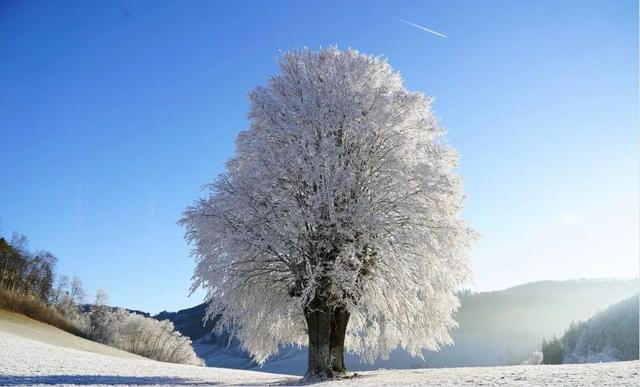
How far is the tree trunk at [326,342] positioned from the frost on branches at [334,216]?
4 cm

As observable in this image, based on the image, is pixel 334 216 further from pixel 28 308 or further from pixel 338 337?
pixel 28 308

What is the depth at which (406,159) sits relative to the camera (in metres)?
21.2

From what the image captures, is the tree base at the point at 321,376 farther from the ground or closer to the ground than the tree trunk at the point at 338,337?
closer to the ground

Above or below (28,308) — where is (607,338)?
below

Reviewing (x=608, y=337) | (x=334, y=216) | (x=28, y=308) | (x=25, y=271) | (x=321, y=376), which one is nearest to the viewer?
(x=334, y=216)

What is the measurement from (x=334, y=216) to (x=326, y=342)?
17.5 ft

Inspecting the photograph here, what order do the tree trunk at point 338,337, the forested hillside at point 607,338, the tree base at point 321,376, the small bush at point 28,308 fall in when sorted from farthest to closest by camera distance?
the forested hillside at point 607,338
the small bush at point 28,308
the tree trunk at point 338,337
the tree base at point 321,376

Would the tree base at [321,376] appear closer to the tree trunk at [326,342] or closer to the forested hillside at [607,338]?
the tree trunk at [326,342]

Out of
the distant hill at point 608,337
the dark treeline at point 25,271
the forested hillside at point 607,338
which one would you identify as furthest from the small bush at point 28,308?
the distant hill at point 608,337

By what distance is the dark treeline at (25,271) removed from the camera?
88.5 meters

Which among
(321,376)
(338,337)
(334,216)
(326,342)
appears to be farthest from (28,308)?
(334,216)

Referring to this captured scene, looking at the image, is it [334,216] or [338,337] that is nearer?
[334,216]

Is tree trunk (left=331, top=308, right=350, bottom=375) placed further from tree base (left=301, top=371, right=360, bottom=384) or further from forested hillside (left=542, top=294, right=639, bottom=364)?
forested hillside (left=542, top=294, right=639, bottom=364)

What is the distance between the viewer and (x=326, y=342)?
2064cm
